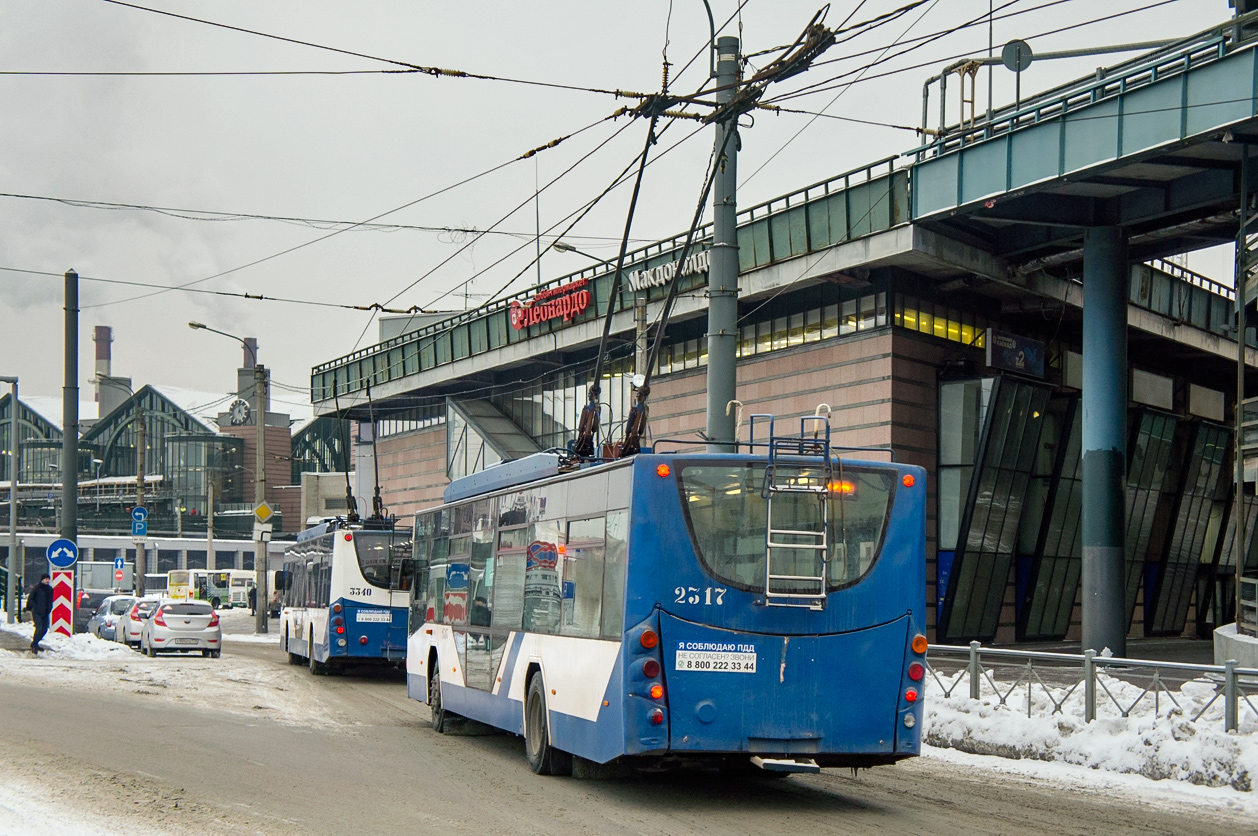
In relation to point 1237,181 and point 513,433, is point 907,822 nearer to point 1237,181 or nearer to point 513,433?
point 1237,181

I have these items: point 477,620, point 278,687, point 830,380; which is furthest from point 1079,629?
point 477,620

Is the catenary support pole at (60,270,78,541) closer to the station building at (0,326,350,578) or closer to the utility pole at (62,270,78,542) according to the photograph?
the utility pole at (62,270,78,542)

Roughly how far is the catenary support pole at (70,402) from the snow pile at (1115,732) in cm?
2272

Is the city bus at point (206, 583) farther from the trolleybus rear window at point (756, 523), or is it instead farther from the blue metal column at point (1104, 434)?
the trolleybus rear window at point (756, 523)

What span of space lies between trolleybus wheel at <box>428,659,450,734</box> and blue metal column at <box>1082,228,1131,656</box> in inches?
644

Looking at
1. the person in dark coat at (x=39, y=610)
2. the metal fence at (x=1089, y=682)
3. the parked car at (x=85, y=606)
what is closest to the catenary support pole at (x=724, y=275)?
the metal fence at (x=1089, y=682)

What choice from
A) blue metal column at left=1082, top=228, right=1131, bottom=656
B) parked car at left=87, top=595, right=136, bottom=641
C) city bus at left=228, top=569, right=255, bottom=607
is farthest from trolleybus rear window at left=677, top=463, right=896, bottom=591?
city bus at left=228, top=569, right=255, bottom=607

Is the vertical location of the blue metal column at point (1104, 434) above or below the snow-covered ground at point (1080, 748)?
Answer: above

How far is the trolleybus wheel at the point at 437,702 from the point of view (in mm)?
16562

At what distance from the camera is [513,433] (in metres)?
50.0

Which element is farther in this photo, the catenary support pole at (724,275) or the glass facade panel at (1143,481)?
the glass facade panel at (1143,481)

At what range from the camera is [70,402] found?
31.6 meters

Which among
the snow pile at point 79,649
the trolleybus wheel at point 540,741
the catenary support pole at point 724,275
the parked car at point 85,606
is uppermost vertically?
the catenary support pole at point 724,275

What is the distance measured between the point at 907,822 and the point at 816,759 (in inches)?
40.2
